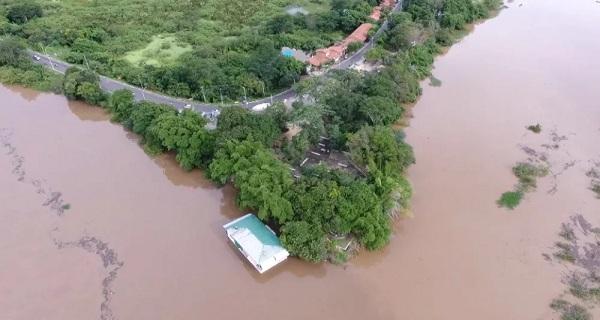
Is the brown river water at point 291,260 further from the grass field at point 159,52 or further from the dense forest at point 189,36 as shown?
the grass field at point 159,52

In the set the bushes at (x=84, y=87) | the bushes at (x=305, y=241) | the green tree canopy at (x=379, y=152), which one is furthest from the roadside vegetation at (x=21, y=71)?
the bushes at (x=305, y=241)

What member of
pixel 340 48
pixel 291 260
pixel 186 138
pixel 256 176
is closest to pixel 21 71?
pixel 186 138

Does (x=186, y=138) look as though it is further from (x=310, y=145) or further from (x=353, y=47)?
(x=353, y=47)

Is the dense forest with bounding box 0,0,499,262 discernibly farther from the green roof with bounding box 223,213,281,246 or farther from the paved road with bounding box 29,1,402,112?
the paved road with bounding box 29,1,402,112

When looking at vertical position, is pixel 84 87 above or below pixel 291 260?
above

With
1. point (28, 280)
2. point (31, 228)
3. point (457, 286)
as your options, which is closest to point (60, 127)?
point (31, 228)

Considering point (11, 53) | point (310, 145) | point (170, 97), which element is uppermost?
point (11, 53)

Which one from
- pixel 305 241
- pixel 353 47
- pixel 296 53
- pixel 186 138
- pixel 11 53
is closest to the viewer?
pixel 305 241
